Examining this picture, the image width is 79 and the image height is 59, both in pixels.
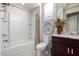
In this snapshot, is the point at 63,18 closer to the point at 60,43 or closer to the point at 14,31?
the point at 60,43

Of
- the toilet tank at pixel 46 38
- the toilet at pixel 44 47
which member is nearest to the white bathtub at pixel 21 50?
the toilet at pixel 44 47

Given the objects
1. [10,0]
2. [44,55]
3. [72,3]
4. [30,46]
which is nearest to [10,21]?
[10,0]

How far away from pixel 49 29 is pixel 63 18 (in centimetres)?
32

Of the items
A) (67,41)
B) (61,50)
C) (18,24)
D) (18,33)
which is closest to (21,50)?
(18,33)

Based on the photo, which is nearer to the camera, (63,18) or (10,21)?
(10,21)

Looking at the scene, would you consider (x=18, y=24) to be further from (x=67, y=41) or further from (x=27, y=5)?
(x=67, y=41)

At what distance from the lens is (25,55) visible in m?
1.73

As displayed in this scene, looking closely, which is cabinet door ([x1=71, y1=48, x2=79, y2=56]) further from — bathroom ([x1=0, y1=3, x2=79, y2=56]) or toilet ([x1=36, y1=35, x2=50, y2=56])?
toilet ([x1=36, y1=35, x2=50, y2=56])

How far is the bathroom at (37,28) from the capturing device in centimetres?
173

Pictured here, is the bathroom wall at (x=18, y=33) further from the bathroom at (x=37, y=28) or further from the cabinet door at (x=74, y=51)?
the cabinet door at (x=74, y=51)

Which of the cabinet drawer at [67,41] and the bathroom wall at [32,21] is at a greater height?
the bathroom wall at [32,21]

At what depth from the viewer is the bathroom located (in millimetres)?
1729

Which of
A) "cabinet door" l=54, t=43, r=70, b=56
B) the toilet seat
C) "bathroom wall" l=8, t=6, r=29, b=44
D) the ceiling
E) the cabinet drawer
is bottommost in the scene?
"cabinet door" l=54, t=43, r=70, b=56

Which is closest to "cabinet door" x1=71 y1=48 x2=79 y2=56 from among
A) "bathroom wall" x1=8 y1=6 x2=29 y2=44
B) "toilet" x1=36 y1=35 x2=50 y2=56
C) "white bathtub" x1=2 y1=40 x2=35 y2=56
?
"toilet" x1=36 y1=35 x2=50 y2=56
